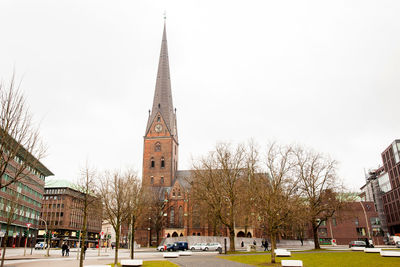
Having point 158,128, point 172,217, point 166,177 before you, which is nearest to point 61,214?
point 166,177

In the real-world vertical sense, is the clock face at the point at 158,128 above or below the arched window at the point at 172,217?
above

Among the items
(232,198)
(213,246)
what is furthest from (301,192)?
(213,246)

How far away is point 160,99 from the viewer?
86.9 m

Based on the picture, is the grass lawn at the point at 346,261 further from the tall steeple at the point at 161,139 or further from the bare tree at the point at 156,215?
the tall steeple at the point at 161,139

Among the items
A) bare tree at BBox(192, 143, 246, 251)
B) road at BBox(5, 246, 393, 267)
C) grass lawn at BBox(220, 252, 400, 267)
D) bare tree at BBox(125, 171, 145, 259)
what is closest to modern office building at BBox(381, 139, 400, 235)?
bare tree at BBox(192, 143, 246, 251)

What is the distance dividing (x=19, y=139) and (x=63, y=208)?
317 feet

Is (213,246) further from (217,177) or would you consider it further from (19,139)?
(19,139)

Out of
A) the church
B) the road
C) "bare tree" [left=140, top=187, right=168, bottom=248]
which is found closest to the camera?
the road

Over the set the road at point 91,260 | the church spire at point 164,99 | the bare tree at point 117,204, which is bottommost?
the road at point 91,260

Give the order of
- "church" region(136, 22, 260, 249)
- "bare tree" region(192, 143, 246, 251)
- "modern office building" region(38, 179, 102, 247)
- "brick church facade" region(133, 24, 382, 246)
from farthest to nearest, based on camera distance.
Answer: "modern office building" region(38, 179, 102, 247) → "church" region(136, 22, 260, 249) → "brick church facade" region(133, 24, 382, 246) → "bare tree" region(192, 143, 246, 251)

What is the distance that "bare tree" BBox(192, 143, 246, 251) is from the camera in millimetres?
39906

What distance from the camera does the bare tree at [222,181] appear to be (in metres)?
39.9

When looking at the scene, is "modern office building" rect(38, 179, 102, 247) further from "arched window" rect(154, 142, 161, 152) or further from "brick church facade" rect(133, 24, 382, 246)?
"arched window" rect(154, 142, 161, 152)

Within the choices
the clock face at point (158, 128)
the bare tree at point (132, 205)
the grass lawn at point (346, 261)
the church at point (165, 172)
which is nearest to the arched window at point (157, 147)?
the church at point (165, 172)
